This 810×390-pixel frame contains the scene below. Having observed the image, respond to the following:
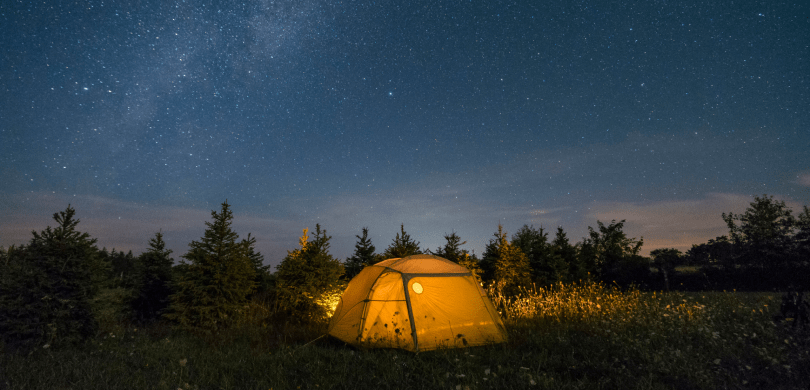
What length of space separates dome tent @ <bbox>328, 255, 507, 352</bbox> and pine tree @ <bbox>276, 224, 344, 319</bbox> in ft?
8.32

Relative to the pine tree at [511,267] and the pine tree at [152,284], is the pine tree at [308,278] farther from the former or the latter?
the pine tree at [511,267]

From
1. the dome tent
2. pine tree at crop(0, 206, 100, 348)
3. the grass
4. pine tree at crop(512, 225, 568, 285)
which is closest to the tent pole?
the dome tent

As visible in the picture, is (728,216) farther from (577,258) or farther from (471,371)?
(471,371)

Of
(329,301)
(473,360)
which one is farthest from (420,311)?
(329,301)

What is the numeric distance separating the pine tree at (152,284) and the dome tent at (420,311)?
313 inches

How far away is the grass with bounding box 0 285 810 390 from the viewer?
4664 mm

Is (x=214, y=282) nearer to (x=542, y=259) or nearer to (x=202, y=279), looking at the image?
(x=202, y=279)

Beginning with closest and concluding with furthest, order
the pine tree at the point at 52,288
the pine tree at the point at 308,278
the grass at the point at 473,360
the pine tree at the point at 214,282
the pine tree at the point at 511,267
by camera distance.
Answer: the grass at the point at 473,360, the pine tree at the point at 52,288, the pine tree at the point at 214,282, the pine tree at the point at 308,278, the pine tree at the point at 511,267

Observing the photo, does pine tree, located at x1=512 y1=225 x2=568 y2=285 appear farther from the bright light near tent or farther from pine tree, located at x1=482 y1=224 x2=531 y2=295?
the bright light near tent

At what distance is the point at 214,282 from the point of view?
9180mm

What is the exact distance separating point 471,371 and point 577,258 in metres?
21.6

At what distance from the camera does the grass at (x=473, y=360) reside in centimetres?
466

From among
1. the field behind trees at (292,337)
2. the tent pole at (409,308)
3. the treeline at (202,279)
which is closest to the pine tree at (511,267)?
the treeline at (202,279)

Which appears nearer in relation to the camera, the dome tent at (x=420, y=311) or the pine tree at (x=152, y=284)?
the dome tent at (x=420, y=311)
